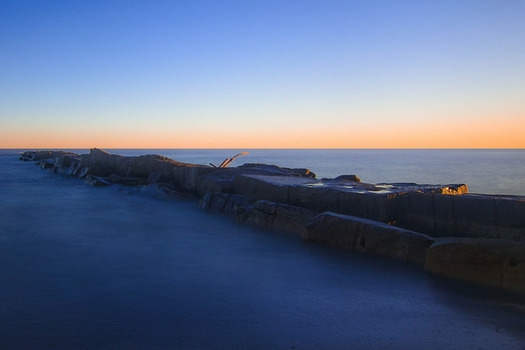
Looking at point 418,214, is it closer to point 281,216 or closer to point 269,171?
point 281,216

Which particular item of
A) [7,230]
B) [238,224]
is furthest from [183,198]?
[7,230]

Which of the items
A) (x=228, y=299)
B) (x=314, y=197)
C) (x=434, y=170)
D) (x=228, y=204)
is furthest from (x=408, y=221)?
(x=434, y=170)

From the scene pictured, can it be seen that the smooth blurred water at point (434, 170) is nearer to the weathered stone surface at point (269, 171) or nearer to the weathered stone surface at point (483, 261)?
the weathered stone surface at point (269, 171)

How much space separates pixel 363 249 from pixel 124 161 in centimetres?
1508

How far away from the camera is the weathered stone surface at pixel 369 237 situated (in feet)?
16.9

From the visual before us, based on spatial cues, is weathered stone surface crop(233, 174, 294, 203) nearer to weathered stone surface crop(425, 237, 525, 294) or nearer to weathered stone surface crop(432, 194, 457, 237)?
weathered stone surface crop(432, 194, 457, 237)

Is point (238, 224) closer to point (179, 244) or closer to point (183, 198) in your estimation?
point (179, 244)

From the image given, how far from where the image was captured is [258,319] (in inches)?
140

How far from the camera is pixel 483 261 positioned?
4219 millimetres

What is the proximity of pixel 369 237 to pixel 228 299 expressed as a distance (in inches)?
102

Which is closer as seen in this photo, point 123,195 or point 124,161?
point 123,195

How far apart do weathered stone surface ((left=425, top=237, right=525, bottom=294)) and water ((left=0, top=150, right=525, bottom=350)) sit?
176 millimetres

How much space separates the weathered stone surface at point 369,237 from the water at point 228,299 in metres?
0.21

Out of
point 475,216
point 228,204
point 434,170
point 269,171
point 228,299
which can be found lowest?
point 228,299
